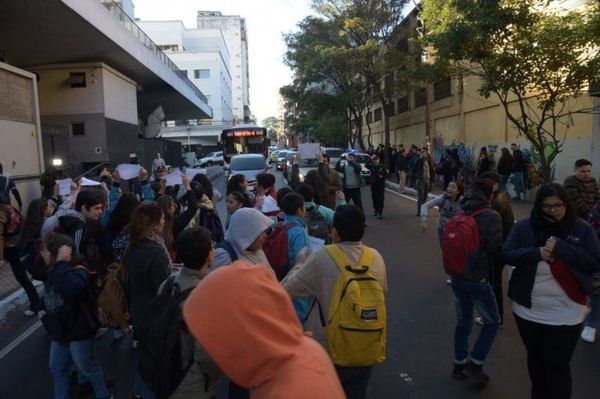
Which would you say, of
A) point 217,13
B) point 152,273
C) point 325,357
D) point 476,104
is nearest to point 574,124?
point 476,104

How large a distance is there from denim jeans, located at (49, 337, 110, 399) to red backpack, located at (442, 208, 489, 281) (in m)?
2.91

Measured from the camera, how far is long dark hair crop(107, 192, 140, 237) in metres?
4.80

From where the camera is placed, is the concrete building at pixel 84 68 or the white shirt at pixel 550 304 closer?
the white shirt at pixel 550 304

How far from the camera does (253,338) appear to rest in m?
1.42

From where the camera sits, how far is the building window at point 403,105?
34981mm

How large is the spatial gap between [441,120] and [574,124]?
1290cm

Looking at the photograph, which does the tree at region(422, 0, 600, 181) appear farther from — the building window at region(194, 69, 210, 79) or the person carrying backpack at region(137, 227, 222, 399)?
the building window at region(194, 69, 210, 79)

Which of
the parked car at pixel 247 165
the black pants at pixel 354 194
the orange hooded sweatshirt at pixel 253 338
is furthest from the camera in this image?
the parked car at pixel 247 165

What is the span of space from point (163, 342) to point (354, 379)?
3.86 feet

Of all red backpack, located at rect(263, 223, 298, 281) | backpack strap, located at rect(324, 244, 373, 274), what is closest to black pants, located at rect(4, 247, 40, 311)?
red backpack, located at rect(263, 223, 298, 281)

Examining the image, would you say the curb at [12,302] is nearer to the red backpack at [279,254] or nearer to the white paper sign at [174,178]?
the white paper sign at [174,178]

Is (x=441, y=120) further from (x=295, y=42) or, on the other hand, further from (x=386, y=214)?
(x=386, y=214)

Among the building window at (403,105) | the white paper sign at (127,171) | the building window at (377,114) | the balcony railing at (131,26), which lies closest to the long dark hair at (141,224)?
the white paper sign at (127,171)

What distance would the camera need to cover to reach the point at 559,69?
11297 mm
